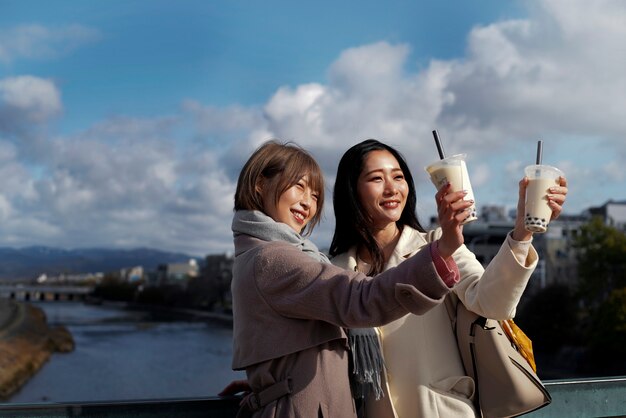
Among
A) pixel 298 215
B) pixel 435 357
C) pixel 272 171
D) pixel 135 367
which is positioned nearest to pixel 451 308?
pixel 435 357

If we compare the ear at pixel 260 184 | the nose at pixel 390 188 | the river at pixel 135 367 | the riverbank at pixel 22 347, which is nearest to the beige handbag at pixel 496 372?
the nose at pixel 390 188

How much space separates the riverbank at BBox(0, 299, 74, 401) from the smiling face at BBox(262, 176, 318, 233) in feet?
104

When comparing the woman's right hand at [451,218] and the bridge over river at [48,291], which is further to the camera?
the bridge over river at [48,291]

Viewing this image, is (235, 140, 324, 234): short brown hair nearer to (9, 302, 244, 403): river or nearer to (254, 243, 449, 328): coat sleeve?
(254, 243, 449, 328): coat sleeve

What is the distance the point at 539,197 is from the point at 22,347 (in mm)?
46794

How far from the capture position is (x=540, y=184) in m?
2.11

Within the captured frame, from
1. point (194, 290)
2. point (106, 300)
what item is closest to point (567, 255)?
point (194, 290)

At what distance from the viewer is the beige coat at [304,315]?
1794 mm

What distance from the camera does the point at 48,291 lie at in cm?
11975

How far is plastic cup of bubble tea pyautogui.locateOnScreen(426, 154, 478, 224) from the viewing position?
2.00 m

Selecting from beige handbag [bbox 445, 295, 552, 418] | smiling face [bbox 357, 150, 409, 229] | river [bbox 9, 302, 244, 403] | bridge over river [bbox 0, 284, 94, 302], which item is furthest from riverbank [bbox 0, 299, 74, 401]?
bridge over river [bbox 0, 284, 94, 302]

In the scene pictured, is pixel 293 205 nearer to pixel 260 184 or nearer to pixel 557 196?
pixel 260 184

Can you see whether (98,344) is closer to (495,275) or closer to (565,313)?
(565,313)

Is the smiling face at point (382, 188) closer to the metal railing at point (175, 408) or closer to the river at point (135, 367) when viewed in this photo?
the metal railing at point (175, 408)
